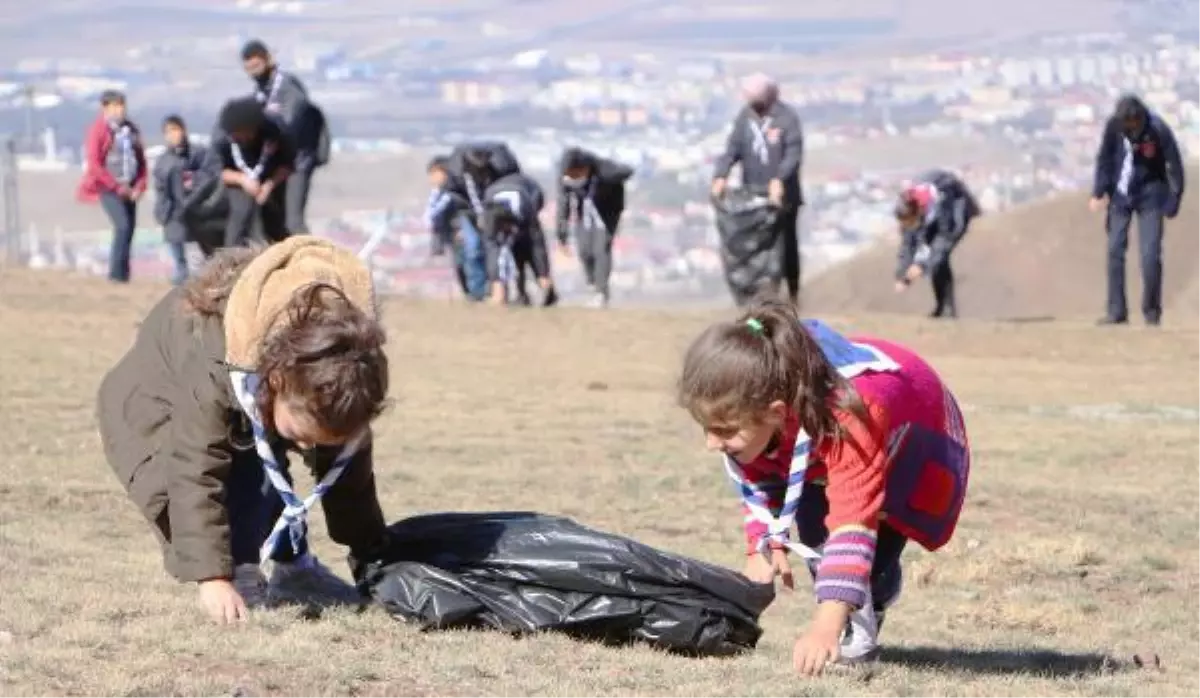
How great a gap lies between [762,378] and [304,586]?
6.23 ft

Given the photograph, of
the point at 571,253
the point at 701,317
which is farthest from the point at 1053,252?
the point at 701,317

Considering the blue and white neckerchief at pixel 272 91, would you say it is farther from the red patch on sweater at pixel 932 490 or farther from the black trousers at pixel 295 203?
the red patch on sweater at pixel 932 490

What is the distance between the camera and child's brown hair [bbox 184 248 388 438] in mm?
6328

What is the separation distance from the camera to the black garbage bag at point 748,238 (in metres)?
20.5

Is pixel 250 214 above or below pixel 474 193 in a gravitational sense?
above

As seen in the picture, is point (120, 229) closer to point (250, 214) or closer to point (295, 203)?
point (295, 203)

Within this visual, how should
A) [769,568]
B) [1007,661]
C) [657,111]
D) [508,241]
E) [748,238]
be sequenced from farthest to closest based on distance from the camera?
[657,111], [508,241], [748,238], [1007,661], [769,568]

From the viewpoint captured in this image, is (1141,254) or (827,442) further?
(1141,254)

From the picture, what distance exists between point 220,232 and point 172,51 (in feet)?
380

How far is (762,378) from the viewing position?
6.25m

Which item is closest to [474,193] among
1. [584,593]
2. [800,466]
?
[584,593]

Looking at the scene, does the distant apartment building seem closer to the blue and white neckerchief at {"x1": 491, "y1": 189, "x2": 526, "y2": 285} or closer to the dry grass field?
the blue and white neckerchief at {"x1": 491, "y1": 189, "x2": 526, "y2": 285}

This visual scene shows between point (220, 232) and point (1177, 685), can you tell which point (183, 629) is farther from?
point (220, 232)

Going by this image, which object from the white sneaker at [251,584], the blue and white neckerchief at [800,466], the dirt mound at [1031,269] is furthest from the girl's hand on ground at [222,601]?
the dirt mound at [1031,269]
